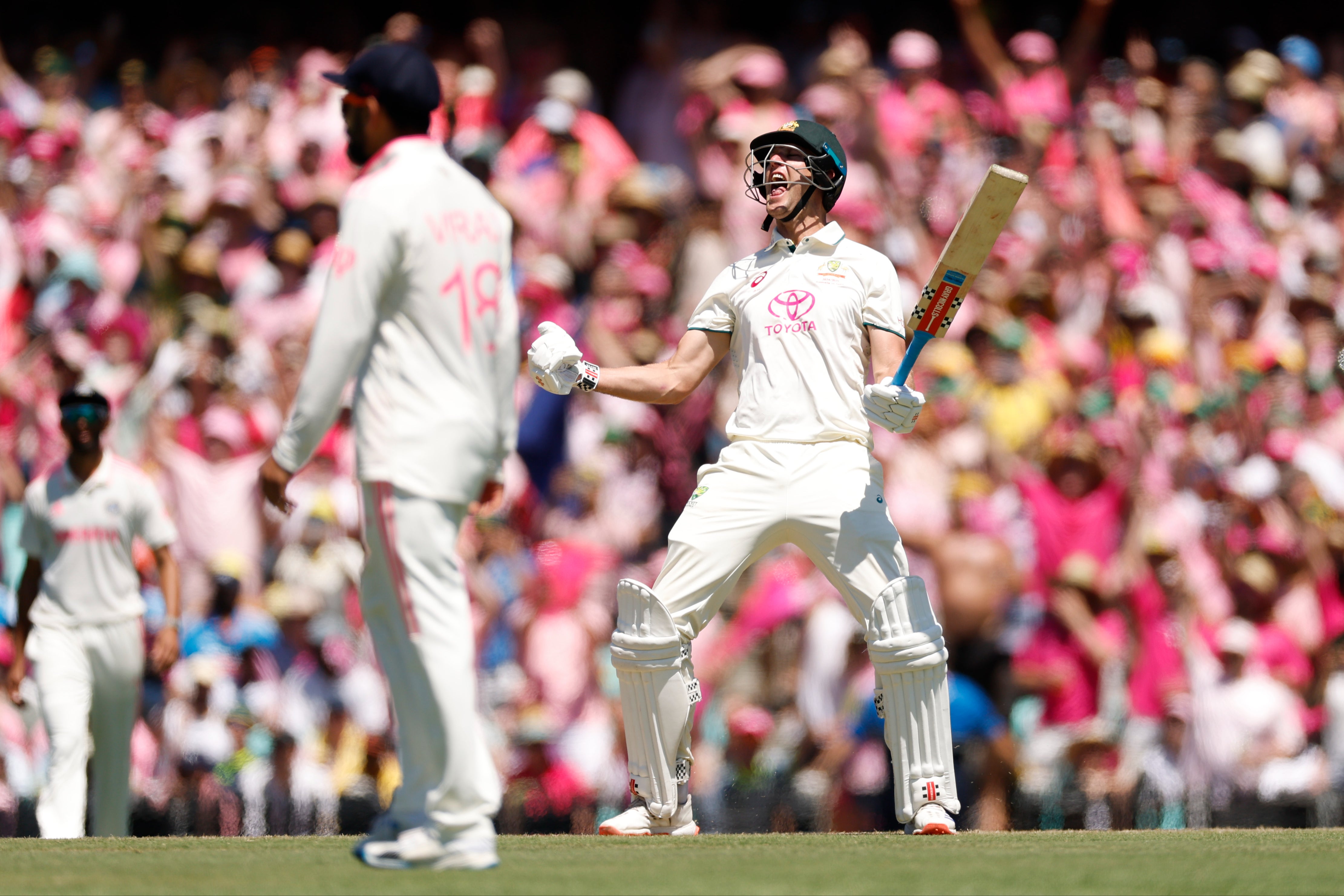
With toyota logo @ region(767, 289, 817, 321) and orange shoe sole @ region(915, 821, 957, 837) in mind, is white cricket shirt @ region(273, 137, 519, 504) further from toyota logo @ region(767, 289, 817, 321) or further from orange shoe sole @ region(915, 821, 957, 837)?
orange shoe sole @ region(915, 821, 957, 837)

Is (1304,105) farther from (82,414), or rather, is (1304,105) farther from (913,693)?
(82,414)

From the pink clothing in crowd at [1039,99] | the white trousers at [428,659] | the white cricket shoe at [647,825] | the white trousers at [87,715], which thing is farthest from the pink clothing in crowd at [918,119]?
the white trousers at [428,659]

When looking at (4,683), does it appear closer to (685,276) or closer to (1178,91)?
(685,276)

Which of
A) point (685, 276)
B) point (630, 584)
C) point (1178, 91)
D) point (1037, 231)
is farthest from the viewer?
point (1178, 91)

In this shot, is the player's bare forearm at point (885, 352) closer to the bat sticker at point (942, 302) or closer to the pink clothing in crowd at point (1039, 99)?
the bat sticker at point (942, 302)

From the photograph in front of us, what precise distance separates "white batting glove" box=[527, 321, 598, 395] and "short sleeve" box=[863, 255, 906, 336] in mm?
1090

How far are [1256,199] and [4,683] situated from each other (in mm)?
9021

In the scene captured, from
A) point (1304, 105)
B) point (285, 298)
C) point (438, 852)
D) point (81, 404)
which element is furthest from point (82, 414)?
point (1304, 105)

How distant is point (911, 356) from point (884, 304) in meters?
0.42

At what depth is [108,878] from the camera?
4.80 meters

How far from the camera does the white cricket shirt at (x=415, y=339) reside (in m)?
4.73

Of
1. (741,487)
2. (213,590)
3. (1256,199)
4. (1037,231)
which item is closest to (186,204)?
(213,590)

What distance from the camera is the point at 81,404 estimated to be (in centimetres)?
888

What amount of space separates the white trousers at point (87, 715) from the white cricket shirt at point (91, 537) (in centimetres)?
10
